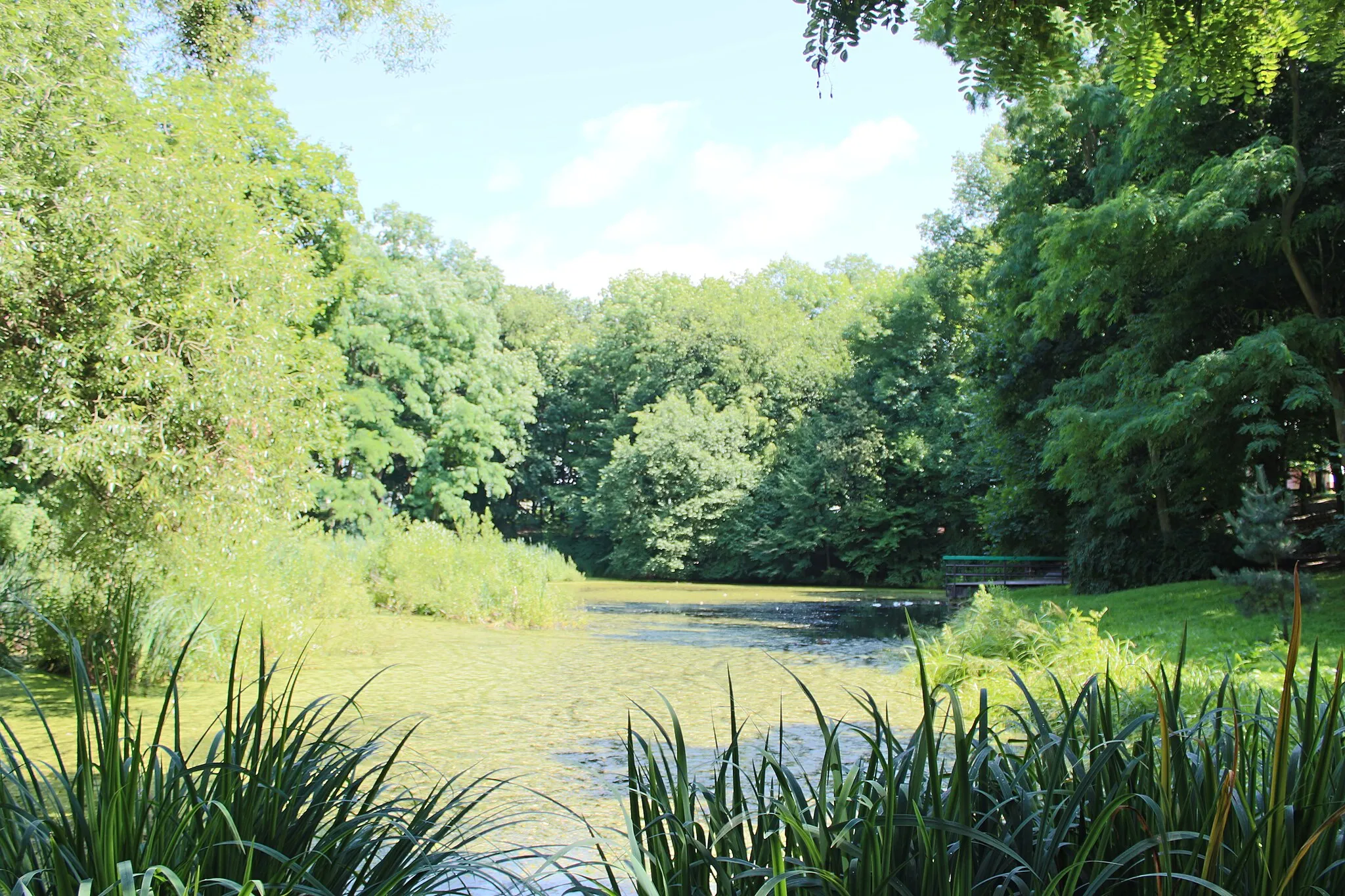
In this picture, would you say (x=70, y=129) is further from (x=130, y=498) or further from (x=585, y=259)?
(x=585, y=259)

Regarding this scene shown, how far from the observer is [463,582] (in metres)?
15.9

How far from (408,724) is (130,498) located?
3375mm

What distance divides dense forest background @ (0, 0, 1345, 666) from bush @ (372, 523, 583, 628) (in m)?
0.99

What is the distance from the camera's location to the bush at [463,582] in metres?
15.8

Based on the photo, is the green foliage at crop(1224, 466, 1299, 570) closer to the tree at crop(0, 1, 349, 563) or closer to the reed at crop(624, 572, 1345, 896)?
the reed at crop(624, 572, 1345, 896)

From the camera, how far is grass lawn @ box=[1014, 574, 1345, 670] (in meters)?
9.33

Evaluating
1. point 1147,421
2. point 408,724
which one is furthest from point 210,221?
point 1147,421

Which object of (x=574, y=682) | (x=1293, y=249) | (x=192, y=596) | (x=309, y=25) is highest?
(x=309, y=25)

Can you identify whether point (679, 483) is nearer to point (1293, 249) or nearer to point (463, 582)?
point (463, 582)

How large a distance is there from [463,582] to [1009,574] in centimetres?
1453

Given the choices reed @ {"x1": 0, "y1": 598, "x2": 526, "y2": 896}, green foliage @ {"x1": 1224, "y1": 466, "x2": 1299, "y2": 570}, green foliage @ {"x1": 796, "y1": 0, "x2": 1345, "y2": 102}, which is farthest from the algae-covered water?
green foliage @ {"x1": 1224, "y1": 466, "x2": 1299, "y2": 570}

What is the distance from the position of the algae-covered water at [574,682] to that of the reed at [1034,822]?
1.96ft

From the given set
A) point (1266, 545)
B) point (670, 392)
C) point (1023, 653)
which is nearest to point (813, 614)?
point (1266, 545)

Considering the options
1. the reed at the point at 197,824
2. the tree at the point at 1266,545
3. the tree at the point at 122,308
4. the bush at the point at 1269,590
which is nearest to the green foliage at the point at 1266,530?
the tree at the point at 1266,545
